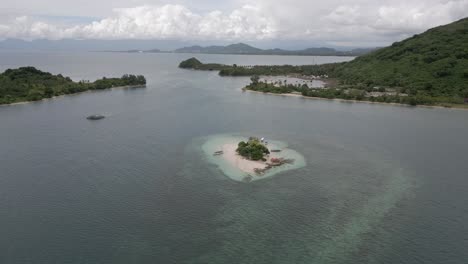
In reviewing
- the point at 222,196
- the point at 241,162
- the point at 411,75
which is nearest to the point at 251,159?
the point at 241,162

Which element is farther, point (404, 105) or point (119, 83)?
point (119, 83)

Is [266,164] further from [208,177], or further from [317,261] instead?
[317,261]

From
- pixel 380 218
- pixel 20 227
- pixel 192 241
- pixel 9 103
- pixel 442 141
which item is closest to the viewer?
pixel 192 241

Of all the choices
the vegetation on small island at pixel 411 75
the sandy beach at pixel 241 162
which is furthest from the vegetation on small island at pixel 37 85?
the sandy beach at pixel 241 162

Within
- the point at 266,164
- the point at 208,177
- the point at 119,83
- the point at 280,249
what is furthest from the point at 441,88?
the point at 119,83

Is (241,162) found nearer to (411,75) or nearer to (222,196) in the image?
(222,196)
